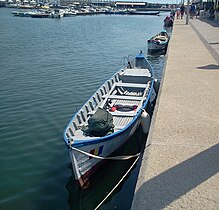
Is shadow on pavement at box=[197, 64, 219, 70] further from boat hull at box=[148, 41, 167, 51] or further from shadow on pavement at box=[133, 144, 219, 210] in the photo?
boat hull at box=[148, 41, 167, 51]

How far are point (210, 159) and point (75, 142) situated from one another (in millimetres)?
3013

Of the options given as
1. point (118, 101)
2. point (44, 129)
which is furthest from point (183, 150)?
point (44, 129)

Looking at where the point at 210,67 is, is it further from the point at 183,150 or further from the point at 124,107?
the point at 183,150

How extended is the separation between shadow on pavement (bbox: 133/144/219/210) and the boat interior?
2.68 m

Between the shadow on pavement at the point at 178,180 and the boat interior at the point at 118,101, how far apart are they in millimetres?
2683

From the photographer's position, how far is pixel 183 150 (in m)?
7.00

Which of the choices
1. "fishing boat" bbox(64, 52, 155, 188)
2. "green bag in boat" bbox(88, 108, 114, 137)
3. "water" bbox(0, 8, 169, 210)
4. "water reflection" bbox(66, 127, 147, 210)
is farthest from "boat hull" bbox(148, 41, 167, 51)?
"green bag in boat" bbox(88, 108, 114, 137)

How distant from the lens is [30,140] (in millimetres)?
10953

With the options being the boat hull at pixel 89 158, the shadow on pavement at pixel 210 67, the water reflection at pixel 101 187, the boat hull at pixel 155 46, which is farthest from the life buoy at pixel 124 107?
the boat hull at pixel 155 46

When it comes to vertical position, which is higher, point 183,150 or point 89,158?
point 183,150

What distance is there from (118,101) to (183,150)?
16.4 ft

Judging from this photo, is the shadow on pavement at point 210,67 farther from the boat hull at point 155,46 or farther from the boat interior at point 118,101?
the boat hull at point 155,46

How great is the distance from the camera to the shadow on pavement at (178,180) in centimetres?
538

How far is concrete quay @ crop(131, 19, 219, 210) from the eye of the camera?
213 inches
